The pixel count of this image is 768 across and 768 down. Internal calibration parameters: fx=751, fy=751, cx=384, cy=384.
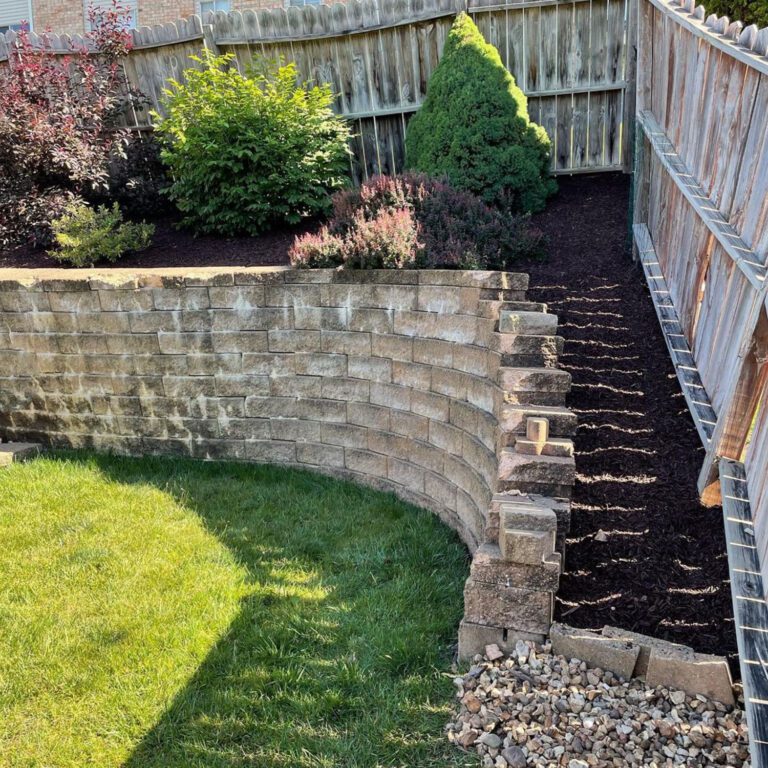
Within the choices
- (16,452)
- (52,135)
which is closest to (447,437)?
(16,452)

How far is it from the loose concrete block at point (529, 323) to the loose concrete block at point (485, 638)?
5.96 feet

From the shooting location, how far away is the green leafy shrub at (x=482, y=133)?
6.89 m

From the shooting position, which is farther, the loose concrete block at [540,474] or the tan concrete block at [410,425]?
the tan concrete block at [410,425]

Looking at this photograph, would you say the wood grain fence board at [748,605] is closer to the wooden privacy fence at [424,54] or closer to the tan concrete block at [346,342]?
the tan concrete block at [346,342]

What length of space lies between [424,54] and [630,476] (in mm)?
5687

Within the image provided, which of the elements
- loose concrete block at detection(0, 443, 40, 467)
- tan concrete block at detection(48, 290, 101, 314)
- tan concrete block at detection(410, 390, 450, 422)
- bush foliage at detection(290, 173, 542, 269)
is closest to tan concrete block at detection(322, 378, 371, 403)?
tan concrete block at detection(410, 390, 450, 422)

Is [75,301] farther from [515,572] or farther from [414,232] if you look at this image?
[515,572]

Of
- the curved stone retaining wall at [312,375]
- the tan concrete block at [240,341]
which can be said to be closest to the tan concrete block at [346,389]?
the curved stone retaining wall at [312,375]

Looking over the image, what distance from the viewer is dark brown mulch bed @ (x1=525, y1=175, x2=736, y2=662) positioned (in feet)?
11.1

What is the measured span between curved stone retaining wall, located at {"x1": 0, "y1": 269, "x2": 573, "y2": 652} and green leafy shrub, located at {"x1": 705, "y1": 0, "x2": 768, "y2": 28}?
121 inches

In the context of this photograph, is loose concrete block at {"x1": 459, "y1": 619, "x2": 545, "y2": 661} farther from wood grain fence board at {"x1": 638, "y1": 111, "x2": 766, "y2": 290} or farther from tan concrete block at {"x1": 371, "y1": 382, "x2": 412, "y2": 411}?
tan concrete block at {"x1": 371, "y1": 382, "x2": 412, "y2": 411}

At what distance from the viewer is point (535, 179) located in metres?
6.99

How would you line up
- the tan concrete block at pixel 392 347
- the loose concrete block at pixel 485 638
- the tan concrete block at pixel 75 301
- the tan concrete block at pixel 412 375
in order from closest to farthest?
1. the loose concrete block at pixel 485 638
2. the tan concrete block at pixel 412 375
3. the tan concrete block at pixel 392 347
4. the tan concrete block at pixel 75 301

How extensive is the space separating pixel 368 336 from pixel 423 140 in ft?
8.55
